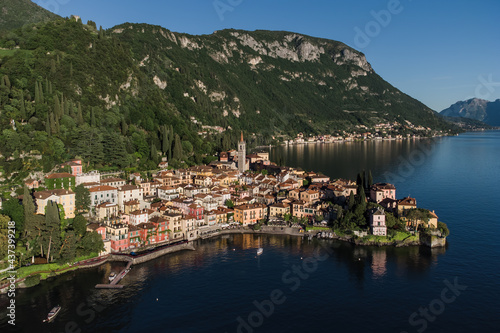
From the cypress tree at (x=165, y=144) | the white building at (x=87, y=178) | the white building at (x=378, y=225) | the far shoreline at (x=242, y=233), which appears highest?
the cypress tree at (x=165, y=144)

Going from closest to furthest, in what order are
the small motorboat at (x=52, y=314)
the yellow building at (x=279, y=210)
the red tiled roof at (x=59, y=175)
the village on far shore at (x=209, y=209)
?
the small motorboat at (x=52, y=314), the village on far shore at (x=209, y=209), the red tiled roof at (x=59, y=175), the yellow building at (x=279, y=210)

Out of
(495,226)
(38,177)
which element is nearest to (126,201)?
(38,177)

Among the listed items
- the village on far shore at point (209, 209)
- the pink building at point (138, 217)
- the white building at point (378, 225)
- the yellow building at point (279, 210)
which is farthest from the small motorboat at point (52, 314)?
the white building at point (378, 225)

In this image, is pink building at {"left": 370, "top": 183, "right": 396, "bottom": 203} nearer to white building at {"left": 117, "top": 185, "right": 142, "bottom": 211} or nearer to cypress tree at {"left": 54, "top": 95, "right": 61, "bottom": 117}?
white building at {"left": 117, "top": 185, "right": 142, "bottom": 211}

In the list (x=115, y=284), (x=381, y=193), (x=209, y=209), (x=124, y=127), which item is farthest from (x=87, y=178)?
(x=381, y=193)

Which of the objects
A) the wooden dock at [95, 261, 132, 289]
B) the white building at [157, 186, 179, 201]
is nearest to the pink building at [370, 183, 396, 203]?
the white building at [157, 186, 179, 201]

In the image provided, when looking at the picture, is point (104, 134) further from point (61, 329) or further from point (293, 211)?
point (61, 329)

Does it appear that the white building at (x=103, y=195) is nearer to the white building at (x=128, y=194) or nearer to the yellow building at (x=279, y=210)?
the white building at (x=128, y=194)
